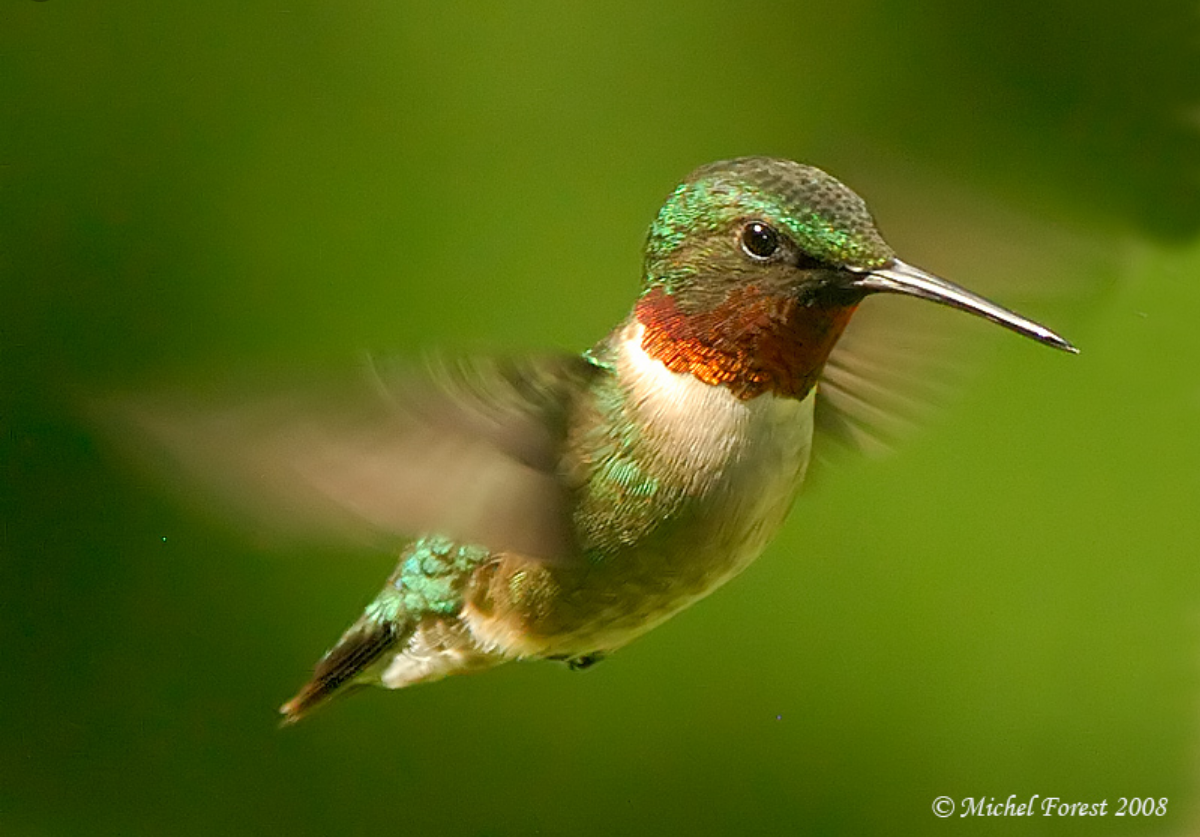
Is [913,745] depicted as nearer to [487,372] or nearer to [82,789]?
[82,789]

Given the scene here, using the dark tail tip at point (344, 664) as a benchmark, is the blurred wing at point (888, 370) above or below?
above

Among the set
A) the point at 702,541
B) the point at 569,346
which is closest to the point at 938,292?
the point at 702,541

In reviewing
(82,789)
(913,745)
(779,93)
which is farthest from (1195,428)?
(82,789)

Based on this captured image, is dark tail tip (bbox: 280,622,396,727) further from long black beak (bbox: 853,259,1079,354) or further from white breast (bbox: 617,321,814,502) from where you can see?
long black beak (bbox: 853,259,1079,354)

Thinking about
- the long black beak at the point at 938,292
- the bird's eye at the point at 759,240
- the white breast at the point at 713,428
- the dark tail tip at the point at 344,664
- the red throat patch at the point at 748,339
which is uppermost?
the bird's eye at the point at 759,240

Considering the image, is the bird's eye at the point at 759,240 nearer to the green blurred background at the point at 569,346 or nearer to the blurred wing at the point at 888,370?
the blurred wing at the point at 888,370

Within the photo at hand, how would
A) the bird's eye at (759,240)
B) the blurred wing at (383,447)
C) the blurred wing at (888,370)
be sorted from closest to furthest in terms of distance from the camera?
the blurred wing at (383,447)
the bird's eye at (759,240)
the blurred wing at (888,370)

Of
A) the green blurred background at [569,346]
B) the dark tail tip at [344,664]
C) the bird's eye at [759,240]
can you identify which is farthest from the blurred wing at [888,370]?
the green blurred background at [569,346]
